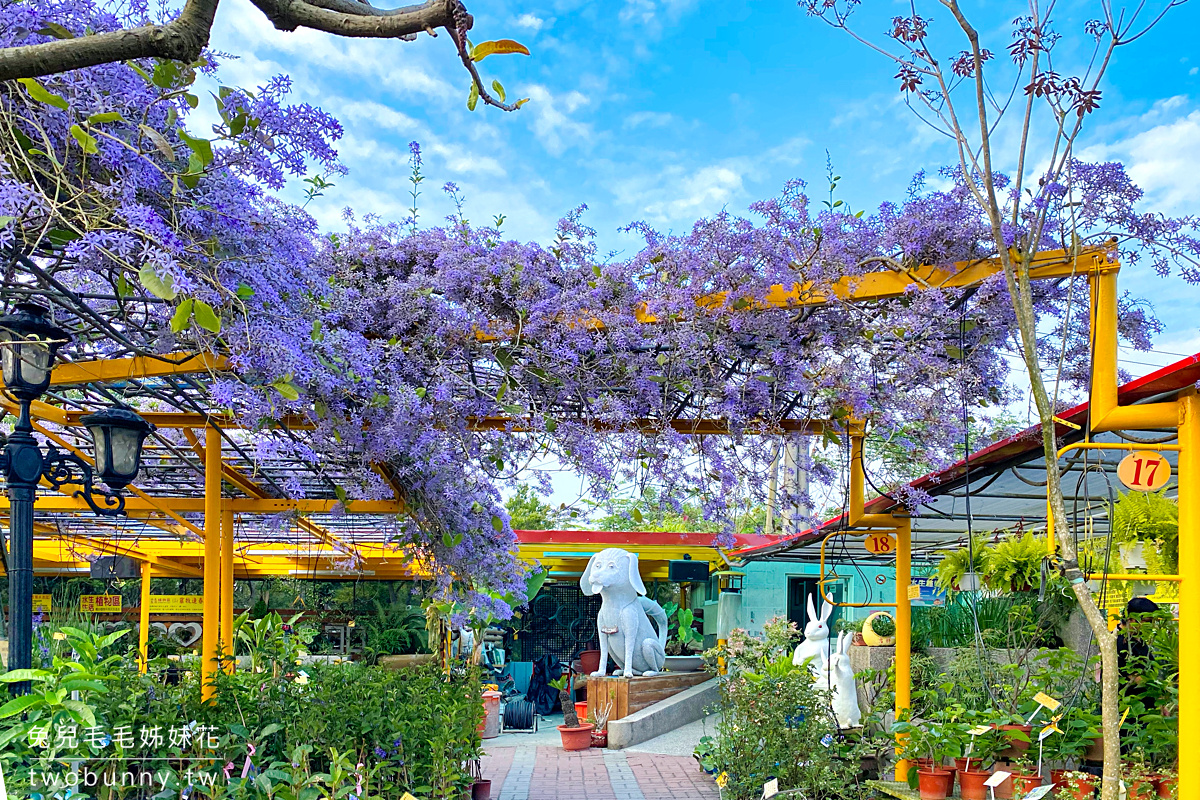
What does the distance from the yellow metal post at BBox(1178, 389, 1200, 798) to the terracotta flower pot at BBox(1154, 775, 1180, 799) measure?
1.41m

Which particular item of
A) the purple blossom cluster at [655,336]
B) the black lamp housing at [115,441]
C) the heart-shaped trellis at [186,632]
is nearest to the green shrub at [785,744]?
the purple blossom cluster at [655,336]

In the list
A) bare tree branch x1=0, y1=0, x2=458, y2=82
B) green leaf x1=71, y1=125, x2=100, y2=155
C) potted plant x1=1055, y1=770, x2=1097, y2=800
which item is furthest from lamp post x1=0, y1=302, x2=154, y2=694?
potted plant x1=1055, y1=770, x2=1097, y2=800

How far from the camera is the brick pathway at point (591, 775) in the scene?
27.9ft

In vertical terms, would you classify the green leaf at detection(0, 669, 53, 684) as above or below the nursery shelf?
above

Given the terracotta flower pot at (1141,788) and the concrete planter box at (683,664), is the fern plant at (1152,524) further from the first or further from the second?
the concrete planter box at (683,664)

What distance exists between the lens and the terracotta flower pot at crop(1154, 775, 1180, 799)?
15.2ft

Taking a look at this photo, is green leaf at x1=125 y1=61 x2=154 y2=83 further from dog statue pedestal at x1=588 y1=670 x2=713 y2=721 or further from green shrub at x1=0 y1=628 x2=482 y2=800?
dog statue pedestal at x1=588 y1=670 x2=713 y2=721

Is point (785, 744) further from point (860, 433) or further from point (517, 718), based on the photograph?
point (517, 718)

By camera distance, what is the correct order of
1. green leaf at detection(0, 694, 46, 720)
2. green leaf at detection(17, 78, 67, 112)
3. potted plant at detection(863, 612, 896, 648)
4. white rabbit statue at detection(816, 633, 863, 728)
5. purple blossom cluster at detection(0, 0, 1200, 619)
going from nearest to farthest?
green leaf at detection(17, 78, 67, 112)
green leaf at detection(0, 694, 46, 720)
purple blossom cluster at detection(0, 0, 1200, 619)
white rabbit statue at detection(816, 633, 863, 728)
potted plant at detection(863, 612, 896, 648)

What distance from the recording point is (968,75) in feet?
12.2

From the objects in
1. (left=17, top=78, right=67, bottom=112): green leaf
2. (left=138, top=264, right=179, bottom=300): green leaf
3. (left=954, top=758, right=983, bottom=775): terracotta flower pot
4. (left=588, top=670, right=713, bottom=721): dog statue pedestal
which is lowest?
(left=588, top=670, right=713, bottom=721): dog statue pedestal

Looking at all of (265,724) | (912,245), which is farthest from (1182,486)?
(265,724)

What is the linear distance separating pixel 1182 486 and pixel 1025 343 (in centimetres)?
103

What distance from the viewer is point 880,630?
32.3ft
